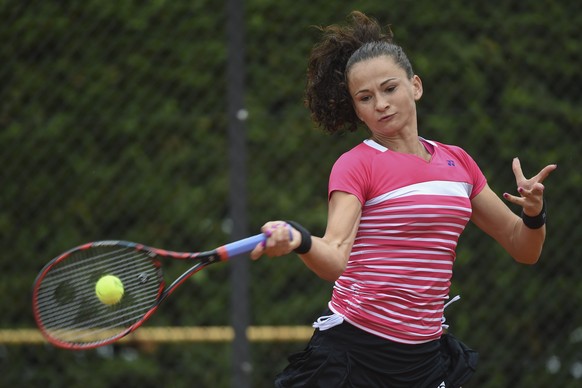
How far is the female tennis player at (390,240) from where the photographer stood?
9.47 ft

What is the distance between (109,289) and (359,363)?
74 cm

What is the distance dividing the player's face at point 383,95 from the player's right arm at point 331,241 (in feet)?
0.91

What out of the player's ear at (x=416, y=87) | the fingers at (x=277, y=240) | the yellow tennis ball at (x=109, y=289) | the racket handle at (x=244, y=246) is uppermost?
the player's ear at (x=416, y=87)

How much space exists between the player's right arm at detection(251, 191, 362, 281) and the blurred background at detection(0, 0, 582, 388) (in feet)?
5.86

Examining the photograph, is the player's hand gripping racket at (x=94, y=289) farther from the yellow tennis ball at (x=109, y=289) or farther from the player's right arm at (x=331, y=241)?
the player's right arm at (x=331, y=241)

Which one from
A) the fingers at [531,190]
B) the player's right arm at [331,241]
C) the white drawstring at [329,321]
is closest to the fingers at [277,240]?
the player's right arm at [331,241]

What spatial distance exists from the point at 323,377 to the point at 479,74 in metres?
2.33

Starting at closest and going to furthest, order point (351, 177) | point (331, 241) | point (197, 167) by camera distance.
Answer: point (331, 241)
point (351, 177)
point (197, 167)

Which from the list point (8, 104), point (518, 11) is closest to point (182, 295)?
point (8, 104)

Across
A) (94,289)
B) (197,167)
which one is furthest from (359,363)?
(197,167)

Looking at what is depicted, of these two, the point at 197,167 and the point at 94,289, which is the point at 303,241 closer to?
the point at 94,289

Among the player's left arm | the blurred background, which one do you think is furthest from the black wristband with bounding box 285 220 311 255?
the blurred background

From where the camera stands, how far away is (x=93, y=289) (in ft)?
10.3

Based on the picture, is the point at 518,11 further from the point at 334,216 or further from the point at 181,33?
the point at 334,216
